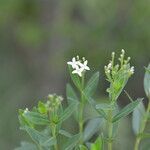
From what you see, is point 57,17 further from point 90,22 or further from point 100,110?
point 100,110

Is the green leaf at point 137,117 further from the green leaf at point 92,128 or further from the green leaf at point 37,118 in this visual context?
the green leaf at point 37,118

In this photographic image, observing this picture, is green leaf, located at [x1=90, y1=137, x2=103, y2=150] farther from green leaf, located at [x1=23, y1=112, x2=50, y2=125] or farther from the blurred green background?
the blurred green background

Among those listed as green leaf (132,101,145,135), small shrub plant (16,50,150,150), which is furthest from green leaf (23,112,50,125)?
green leaf (132,101,145,135)

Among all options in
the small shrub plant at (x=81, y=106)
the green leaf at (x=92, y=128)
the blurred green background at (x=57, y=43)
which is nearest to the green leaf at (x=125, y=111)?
the small shrub plant at (x=81, y=106)

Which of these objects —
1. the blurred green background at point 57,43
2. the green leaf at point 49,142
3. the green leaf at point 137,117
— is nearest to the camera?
the green leaf at point 49,142

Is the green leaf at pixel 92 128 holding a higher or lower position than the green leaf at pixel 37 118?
higher

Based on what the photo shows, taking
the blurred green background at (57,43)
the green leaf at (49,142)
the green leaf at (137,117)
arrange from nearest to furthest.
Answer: the green leaf at (49,142)
the green leaf at (137,117)
the blurred green background at (57,43)

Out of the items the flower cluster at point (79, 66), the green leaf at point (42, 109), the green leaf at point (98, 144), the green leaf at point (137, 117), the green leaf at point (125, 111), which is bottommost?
the green leaf at point (98, 144)

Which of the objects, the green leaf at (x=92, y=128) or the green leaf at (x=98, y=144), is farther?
the green leaf at (x=92, y=128)
